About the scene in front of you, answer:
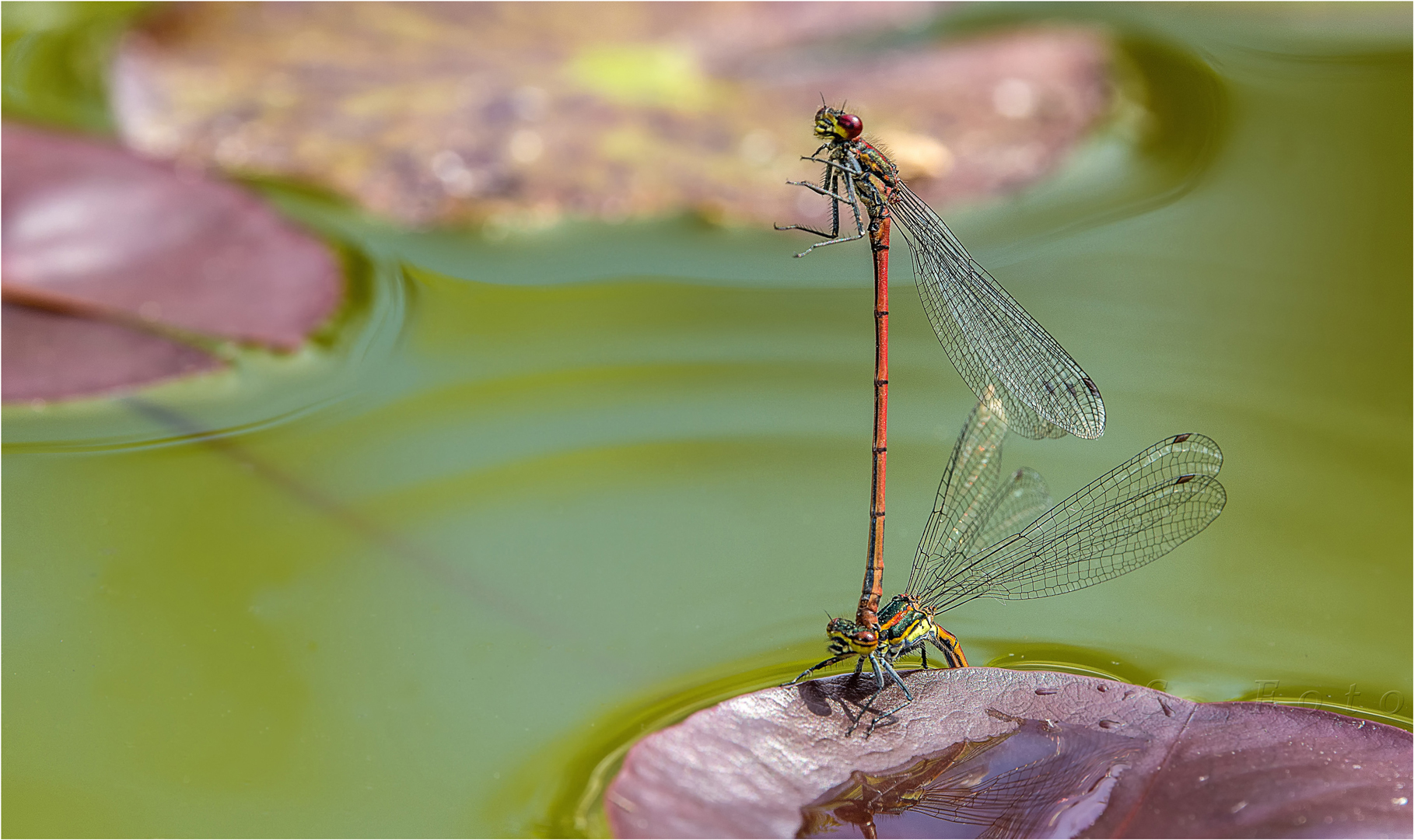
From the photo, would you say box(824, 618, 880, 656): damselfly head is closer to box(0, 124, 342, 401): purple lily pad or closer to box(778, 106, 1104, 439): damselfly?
box(778, 106, 1104, 439): damselfly

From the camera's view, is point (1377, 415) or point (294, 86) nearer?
point (1377, 415)

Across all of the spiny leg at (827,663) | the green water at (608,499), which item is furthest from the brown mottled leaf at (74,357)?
the spiny leg at (827,663)

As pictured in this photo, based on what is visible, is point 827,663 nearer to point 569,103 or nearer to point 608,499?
point 608,499

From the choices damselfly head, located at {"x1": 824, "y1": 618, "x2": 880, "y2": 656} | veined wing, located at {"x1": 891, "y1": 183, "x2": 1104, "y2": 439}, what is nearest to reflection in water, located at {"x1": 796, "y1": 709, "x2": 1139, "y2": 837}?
damselfly head, located at {"x1": 824, "y1": 618, "x2": 880, "y2": 656}

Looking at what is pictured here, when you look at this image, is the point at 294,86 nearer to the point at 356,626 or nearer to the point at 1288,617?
the point at 356,626

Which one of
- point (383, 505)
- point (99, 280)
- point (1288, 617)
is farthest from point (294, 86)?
point (1288, 617)

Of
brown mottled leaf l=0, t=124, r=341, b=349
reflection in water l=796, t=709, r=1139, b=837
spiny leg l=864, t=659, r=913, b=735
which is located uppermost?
brown mottled leaf l=0, t=124, r=341, b=349
